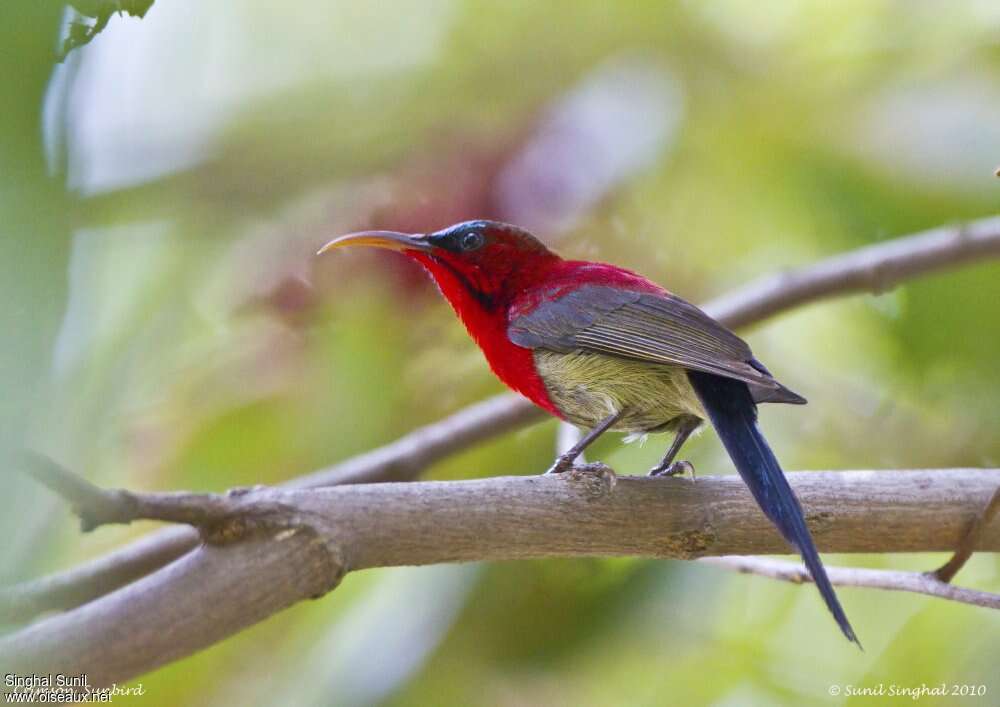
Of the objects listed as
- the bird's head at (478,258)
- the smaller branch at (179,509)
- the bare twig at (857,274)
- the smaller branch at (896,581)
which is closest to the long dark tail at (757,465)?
the smaller branch at (896,581)

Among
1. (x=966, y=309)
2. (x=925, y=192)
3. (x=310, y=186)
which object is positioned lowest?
(x=966, y=309)

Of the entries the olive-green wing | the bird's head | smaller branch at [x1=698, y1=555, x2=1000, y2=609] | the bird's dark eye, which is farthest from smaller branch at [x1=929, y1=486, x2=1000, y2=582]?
the bird's dark eye

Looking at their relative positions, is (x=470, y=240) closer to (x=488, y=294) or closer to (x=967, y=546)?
(x=488, y=294)

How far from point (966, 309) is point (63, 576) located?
3.28 m

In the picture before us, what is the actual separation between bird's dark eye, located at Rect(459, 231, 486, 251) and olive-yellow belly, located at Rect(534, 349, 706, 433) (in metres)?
0.48

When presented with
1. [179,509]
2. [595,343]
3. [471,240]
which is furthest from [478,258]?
[179,509]

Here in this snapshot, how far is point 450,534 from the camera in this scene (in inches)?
75.5

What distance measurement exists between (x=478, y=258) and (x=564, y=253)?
36.9 inches

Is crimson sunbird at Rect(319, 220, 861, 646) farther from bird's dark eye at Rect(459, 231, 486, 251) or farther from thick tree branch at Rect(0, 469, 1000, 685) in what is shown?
thick tree branch at Rect(0, 469, 1000, 685)

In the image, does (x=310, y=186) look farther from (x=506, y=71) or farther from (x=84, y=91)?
(x=84, y=91)

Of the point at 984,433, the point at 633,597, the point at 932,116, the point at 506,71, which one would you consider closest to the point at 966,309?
the point at 984,433

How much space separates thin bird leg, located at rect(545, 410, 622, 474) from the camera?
8.41 feet

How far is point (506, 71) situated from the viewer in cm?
393

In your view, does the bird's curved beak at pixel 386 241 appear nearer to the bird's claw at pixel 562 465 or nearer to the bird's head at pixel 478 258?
the bird's head at pixel 478 258
